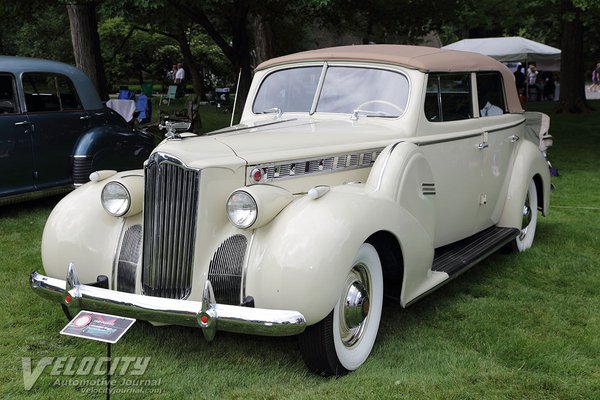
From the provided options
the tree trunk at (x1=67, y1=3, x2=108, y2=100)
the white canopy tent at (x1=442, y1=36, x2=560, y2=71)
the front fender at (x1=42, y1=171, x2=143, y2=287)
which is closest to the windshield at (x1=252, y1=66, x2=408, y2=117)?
the front fender at (x1=42, y1=171, x2=143, y2=287)

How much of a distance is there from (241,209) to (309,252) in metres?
0.44

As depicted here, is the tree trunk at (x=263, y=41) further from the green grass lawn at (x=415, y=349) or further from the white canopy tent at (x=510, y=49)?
the green grass lawn at (x=415, y=349)

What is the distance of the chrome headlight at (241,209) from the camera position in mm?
3373

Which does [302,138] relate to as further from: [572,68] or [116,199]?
[572,68]

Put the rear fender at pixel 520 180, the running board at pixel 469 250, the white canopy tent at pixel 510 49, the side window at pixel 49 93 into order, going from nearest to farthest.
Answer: the running board at pixel 469 250, the rear fender at pixel 520 180, the side window at pixel 49 93, the white canopy tent at pixel 510 49

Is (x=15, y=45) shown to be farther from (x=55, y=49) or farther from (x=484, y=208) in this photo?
(x=484, y=208)

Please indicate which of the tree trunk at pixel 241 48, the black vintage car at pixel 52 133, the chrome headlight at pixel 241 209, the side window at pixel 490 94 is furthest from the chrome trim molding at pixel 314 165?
the tree trunk at pixel 241 48

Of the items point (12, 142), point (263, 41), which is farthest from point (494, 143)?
point (263, 41)

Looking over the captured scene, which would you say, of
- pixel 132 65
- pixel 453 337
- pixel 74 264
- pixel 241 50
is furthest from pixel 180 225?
pixel 132 65

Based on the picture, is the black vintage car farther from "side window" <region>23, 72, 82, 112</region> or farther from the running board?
the running board

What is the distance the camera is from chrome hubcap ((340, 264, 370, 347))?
11.7ft

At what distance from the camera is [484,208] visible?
542 centimetres

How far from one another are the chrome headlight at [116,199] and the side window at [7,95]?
406 cm

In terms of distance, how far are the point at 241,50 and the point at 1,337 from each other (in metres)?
9.02
